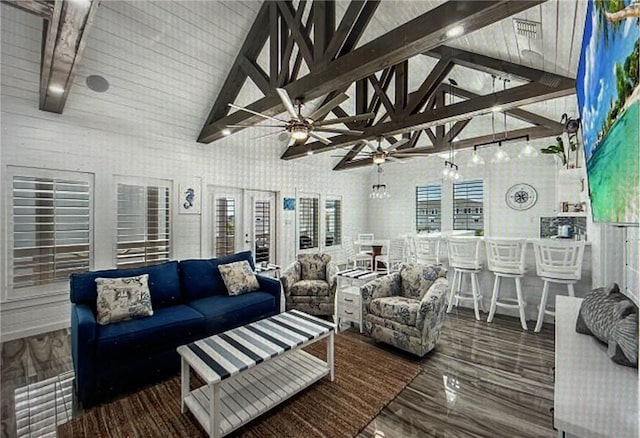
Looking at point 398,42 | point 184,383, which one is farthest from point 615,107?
point 184,383

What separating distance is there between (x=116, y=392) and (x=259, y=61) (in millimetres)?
4648

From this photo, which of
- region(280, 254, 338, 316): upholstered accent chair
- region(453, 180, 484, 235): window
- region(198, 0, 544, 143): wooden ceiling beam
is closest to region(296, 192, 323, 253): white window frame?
region(280, 254, 338, 316): upholstered accent chair

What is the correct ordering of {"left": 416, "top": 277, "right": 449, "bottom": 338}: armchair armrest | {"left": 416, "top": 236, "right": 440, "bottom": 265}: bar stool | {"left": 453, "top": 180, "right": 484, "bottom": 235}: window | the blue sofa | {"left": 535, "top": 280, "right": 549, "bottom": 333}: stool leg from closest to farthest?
the blue sofa → {"left": 416, "top": 277, "right": 449, "bottom": 338}: armchair armrest → {"left": 535, "top": 280, "right": 549, "bottom": 333}: stool leg → {"left": 416, "top": 236, "right": 440, "bottom": 265}: bar stool → {"left": 453, "top": 180, "right": 484, "bottom": 235}: window

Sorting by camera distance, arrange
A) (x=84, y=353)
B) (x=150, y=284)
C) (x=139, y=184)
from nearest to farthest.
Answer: (x=84, y=353) → (x=150, y=284) → (x=139, y=184)

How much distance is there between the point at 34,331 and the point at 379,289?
4.37 meters

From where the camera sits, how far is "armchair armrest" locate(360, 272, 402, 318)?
3367 mm

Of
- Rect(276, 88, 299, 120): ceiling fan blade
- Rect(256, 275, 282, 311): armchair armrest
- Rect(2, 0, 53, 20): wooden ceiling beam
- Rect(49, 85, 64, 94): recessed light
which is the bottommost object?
Rect(256, 275, 282, 311): armchair armrest

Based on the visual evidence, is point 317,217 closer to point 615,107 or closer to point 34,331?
point 34,331

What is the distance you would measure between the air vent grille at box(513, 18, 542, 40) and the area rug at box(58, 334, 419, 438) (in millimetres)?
3270

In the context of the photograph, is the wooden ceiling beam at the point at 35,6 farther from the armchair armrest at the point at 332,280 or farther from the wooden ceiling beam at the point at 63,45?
the armchair armrest at the point at 332,280

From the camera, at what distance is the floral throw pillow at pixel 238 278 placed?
354 centimetres

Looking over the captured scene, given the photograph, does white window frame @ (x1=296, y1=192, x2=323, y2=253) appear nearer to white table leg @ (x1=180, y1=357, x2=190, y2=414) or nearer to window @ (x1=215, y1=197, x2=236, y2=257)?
window @ (x1=215, y1=197, x2=236, y2=257)

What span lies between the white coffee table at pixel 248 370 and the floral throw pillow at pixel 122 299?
794 millimetres

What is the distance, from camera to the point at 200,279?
11.5 feet
